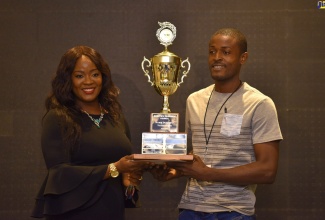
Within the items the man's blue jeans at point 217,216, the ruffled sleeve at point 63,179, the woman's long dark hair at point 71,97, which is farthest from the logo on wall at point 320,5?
the ruffled sleeve at point 63,179

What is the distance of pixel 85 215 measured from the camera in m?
2.68

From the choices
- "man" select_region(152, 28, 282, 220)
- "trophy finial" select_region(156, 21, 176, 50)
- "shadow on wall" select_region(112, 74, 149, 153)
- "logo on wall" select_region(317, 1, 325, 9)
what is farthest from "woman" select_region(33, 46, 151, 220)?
"logo on wall" select_region(317, 1, 325, 9)

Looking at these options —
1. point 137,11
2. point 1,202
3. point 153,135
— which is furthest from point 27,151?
point 153,135

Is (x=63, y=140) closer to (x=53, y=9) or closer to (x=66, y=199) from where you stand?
(x=66, y=199)

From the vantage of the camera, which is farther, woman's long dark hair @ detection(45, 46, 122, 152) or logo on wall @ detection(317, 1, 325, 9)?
logo on wall @ detection(317, 1, 325, 9)

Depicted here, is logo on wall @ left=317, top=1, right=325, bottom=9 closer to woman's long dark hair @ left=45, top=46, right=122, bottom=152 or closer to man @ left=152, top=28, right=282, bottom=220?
man @ left=152, top=28, right=282, bottom=220

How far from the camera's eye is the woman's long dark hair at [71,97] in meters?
2.68

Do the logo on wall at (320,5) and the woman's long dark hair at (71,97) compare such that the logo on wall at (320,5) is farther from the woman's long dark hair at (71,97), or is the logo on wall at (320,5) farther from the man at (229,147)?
the woman's long dark hair at (71,97)

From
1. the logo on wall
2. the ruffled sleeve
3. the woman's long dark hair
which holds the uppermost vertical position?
the logo on wall

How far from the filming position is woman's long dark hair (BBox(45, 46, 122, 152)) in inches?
106

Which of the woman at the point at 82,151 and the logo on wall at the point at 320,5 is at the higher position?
the logo on wall at the point at 320,5

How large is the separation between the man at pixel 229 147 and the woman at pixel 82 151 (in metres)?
0.30

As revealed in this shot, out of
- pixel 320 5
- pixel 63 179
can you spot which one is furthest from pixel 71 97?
pixel 320 5

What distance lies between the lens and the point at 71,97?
2820 mm
